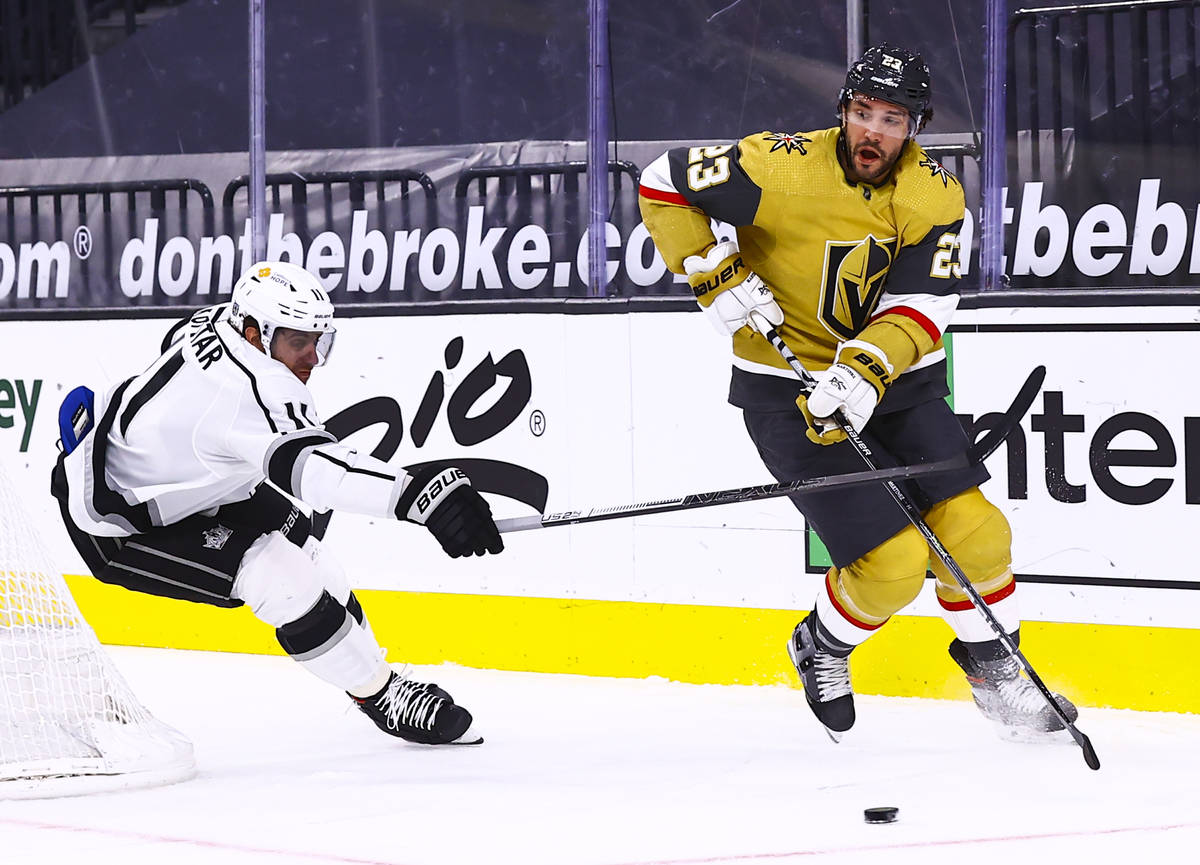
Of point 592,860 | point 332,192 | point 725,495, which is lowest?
point 592,860

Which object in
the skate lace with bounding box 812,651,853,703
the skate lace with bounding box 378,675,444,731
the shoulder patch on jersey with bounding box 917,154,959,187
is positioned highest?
the shoulder patch on jersey with bounding box 917,154,959,187

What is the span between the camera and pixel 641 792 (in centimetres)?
316

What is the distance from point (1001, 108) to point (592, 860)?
203cm

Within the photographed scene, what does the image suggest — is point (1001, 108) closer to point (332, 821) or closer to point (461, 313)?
point (461, 313)

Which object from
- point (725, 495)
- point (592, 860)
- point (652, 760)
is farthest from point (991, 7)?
point (592, 860)

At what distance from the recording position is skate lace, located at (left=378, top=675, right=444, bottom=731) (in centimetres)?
362

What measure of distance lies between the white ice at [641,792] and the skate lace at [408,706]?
0.06 m

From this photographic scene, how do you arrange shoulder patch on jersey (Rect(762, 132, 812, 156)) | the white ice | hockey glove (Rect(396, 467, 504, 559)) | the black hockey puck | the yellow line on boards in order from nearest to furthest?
the white ice, the black hockey puck, hockey glove (Rect(396, 467, 504, 559)), shoulder patch on jersey (Rect(762, 132, 812, 156)), the yellow line on boards

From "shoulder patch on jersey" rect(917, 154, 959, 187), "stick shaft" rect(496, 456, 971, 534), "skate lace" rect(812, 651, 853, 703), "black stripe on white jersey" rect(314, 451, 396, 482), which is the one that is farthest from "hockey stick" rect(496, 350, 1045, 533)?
"shoulder patch on jersey" rect(917, 154, 959, 187)

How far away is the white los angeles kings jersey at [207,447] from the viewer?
A: 10.4ft

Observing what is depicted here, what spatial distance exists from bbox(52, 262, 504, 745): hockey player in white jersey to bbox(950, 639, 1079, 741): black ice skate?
0.96m

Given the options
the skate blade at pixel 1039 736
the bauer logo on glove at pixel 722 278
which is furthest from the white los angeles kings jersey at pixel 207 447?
the skate blade at pixel 1039 736

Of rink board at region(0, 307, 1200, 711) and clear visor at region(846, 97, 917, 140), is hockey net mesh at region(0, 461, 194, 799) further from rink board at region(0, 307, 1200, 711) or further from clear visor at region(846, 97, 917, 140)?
clear visor at region(846, 97, 917, 140)

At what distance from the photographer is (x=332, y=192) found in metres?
4.91
